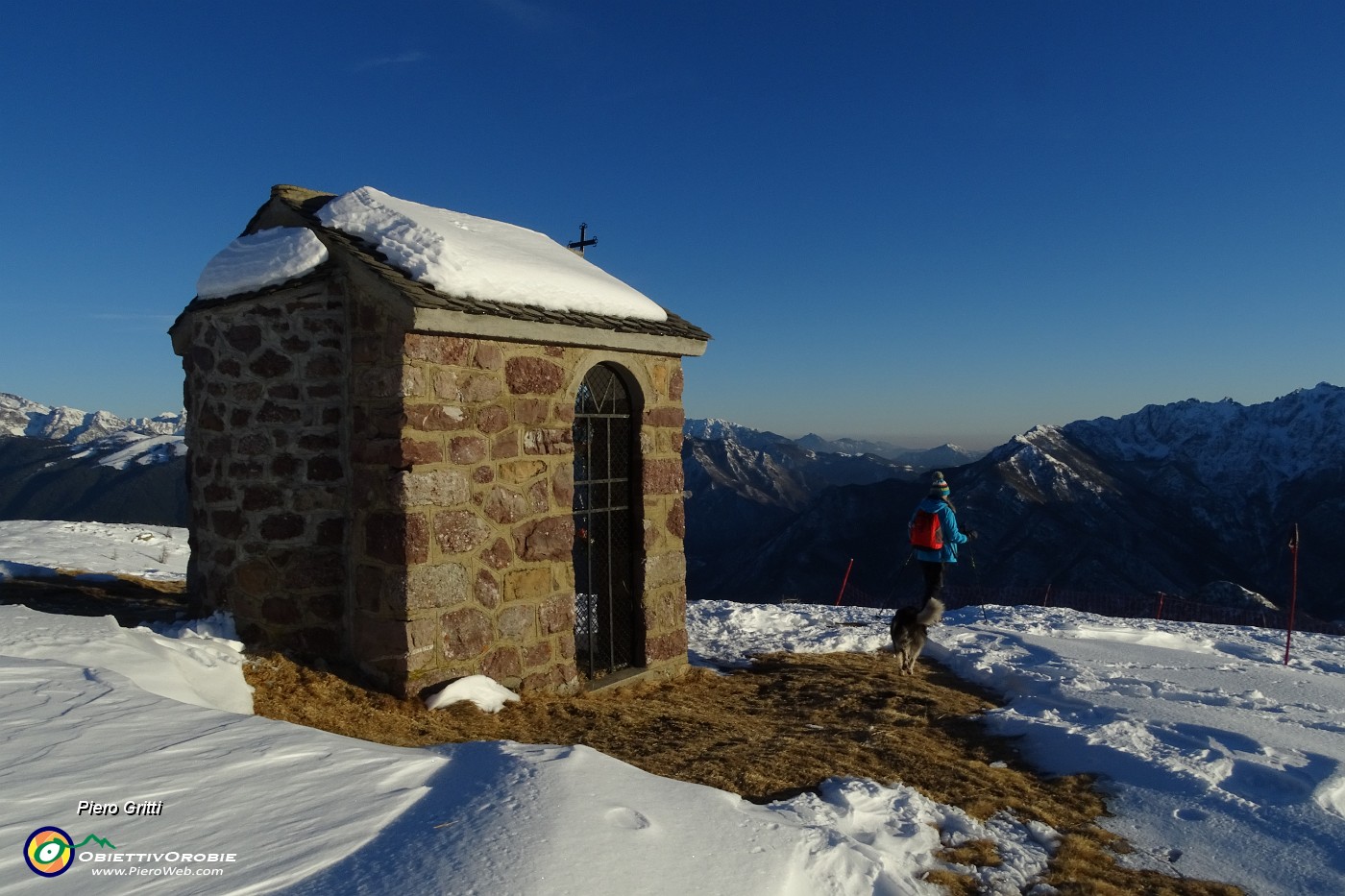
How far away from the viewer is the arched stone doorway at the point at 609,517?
6898mm

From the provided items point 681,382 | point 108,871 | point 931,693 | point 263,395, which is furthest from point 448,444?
point 931,693

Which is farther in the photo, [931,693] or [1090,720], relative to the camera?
[931,693]

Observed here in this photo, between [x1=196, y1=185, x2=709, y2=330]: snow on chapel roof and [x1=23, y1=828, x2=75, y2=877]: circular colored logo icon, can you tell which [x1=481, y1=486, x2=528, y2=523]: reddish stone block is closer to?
[x1=196, y1=185, x2=709, y2=330]: snow on chapel roof

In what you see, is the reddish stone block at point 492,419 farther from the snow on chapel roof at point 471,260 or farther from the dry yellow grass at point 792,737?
the dry yellow grass at point 792,737

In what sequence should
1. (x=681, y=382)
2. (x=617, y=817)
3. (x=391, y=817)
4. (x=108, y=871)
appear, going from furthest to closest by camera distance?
(x=681, y=382) → (x=617, y=817) → (x=391, y=817) → (x=108, y=871)

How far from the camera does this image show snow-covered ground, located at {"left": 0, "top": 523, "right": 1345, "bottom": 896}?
2262mm

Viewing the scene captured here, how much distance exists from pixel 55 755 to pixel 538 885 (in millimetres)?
1861

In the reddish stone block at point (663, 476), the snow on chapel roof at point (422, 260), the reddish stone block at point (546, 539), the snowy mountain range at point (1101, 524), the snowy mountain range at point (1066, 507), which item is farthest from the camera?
the snowy mountain range at point (1066, 507)

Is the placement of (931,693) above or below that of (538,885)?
below

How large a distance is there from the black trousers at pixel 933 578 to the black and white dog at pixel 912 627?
0.29 ft

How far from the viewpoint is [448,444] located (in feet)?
18.0

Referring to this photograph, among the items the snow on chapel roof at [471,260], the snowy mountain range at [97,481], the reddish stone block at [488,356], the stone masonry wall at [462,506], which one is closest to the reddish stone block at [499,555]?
the stone masonry wall at [462,506]

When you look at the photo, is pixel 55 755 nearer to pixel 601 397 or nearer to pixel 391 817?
pixel 391 817

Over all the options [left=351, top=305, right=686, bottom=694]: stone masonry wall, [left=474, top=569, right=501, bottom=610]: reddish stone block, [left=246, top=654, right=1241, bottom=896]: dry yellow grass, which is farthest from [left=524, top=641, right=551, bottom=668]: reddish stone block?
[left=474, top=569, right=501, bottom=610]: reddish stone block
